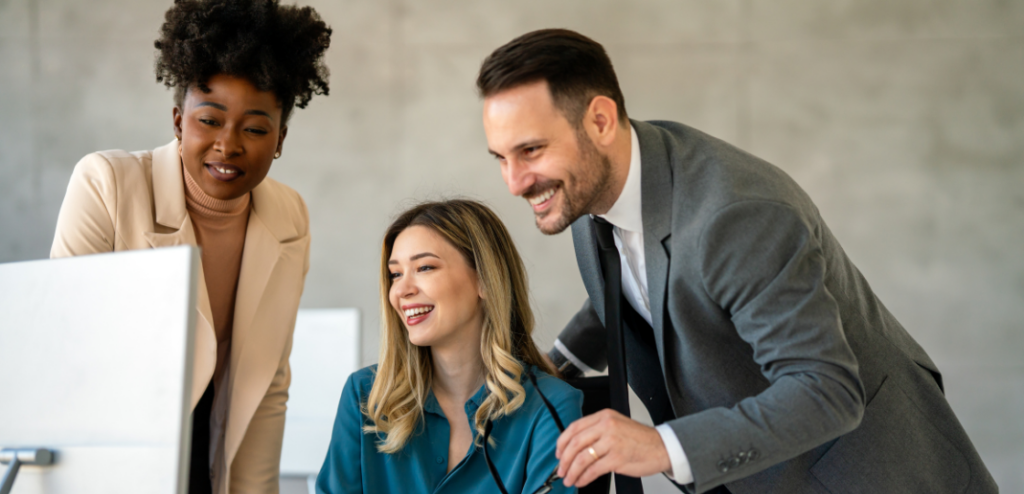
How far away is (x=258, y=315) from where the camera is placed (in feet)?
6.46

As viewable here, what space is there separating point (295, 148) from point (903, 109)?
338 centimetres

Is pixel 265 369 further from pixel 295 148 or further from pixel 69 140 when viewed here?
pixel 69 140

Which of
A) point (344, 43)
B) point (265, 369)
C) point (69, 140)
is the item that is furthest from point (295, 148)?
point (265, 369)

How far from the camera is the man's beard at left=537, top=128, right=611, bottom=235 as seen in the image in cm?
146

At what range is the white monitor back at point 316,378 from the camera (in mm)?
2826

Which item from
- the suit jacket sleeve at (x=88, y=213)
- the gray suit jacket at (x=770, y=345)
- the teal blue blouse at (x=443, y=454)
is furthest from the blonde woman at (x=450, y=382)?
the suit jacket sleeve at (x=88, y=213)

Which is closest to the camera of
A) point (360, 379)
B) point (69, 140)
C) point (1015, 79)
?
point (360, 379)

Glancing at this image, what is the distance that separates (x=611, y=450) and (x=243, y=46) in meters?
1.29

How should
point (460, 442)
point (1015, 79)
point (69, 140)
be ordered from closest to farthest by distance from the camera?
point (460, 442)
point (1015, 79)
point (69, 140)

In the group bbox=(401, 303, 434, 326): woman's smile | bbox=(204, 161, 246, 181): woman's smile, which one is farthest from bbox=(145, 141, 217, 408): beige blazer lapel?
bbox=(401, 303, 434, 326): woman's smile

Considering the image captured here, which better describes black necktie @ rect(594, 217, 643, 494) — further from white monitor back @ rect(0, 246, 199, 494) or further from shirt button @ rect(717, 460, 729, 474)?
white monitor back @ rect(0, 246, 199, 494)

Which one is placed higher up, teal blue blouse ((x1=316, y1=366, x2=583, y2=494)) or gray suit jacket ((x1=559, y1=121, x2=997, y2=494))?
gray suit jacket ((x1=559, y1=121, x2=997, y2=494))

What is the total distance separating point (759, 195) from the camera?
1.34 m

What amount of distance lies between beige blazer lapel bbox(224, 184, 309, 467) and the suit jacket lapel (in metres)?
1.05
